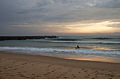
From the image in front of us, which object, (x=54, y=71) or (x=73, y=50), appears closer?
(x=54, y=71)

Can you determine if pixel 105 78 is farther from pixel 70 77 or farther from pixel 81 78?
pixel 70 77

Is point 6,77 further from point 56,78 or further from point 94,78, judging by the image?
point 94,78

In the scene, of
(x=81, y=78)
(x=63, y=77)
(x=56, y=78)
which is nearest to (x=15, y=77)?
(x=56, y=78)

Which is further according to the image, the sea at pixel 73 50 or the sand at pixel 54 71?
the sea at pixel 73 50

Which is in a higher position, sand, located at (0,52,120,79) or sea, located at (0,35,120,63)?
Answer: sand, located at (0,52,120,79)

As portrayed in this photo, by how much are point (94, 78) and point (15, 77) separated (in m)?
2.89

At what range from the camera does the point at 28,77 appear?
3.97m

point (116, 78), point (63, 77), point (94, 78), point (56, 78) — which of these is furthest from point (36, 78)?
point (116, 78)

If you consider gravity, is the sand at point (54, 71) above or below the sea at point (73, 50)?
above

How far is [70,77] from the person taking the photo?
407 cm

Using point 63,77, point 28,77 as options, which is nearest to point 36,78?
point 28,77

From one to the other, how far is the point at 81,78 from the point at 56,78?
0.92 metres

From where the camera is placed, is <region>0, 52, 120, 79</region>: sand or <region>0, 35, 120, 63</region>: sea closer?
<region>0, 52, 120, 79</region>: sand

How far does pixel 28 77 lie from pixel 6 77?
30.2 inches
